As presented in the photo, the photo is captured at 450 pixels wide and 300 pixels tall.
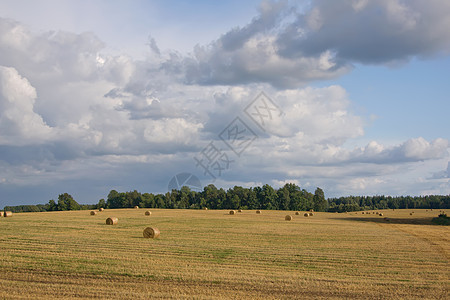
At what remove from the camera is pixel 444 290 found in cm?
1499

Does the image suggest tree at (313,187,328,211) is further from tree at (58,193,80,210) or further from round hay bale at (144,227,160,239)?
round hay bale at (144,227,160,239)

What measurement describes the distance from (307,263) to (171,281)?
7478 millimetres

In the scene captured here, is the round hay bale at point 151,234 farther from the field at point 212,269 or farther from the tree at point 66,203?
the tree at point 66,203

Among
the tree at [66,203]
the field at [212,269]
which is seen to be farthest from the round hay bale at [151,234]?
the tree at [66,203]

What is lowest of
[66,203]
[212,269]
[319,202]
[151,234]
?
[212,269]

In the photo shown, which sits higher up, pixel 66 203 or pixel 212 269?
pixel 66 203

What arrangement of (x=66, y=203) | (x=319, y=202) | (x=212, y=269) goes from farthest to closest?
(x=319, y=202) < (x=66, y=203) < (x=212, y=269)

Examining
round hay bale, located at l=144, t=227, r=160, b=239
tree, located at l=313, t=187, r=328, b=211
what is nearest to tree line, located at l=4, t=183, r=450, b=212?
tree, located at l=313, t=187, r=328, b=211

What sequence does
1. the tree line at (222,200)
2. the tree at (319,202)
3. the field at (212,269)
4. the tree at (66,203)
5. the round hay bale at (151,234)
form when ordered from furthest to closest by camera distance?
the tree at (319,202)
the tree line at (222,200)
the tree at (66,203)
the round hay bale at (151,234)
the field at (212,269)

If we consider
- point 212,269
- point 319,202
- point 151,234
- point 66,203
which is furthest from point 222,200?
point 212,269

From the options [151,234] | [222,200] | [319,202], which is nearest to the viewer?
[151,234]

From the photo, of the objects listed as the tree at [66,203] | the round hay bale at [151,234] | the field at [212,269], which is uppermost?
the tree at [66,203]

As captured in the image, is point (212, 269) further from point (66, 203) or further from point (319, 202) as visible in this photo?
point (319, 202)

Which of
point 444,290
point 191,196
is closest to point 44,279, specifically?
point 444,290
